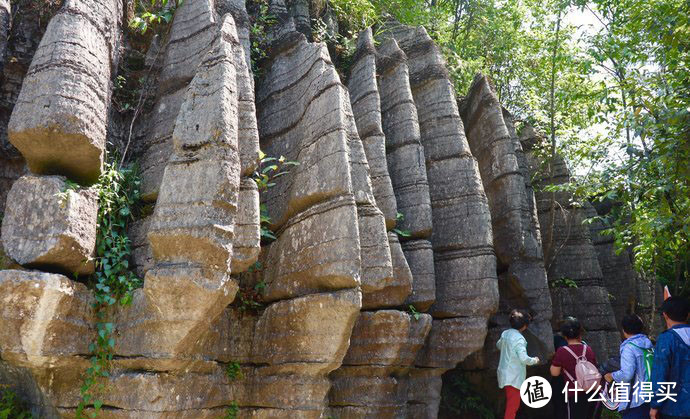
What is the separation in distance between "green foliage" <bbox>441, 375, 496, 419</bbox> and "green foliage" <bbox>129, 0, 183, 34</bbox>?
5930 mm

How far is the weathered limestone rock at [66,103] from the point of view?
5070mm

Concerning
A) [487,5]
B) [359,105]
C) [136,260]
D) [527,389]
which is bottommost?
[527,389]

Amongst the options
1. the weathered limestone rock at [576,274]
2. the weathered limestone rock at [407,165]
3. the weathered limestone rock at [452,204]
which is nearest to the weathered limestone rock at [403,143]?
the weathered limestone rock at [407,165]

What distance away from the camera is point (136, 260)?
5688 mm

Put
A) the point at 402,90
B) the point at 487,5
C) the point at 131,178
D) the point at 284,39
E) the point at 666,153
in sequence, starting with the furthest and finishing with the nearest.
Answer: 1. the point at 487,5
2. the point at 402,90
3. the point at 284,39
4. the point at 666,153
5. the point at 131,178

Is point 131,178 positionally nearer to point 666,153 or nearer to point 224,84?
point 224,84

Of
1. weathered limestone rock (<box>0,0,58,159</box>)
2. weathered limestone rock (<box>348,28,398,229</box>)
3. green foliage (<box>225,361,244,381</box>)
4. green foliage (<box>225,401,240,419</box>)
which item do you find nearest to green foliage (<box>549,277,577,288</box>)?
weathered limestone rock (<box>348,28,398,229</box>)

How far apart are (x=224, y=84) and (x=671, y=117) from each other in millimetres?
4814

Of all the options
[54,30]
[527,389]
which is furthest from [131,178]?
[527,389]

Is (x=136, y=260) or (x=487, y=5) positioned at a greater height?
(x=487, y=5)

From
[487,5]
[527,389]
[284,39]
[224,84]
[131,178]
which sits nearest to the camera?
[224,84]

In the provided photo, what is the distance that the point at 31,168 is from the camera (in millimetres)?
5211

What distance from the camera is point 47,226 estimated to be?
16.1 feet

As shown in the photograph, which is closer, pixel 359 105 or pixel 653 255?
pixel 359 105
